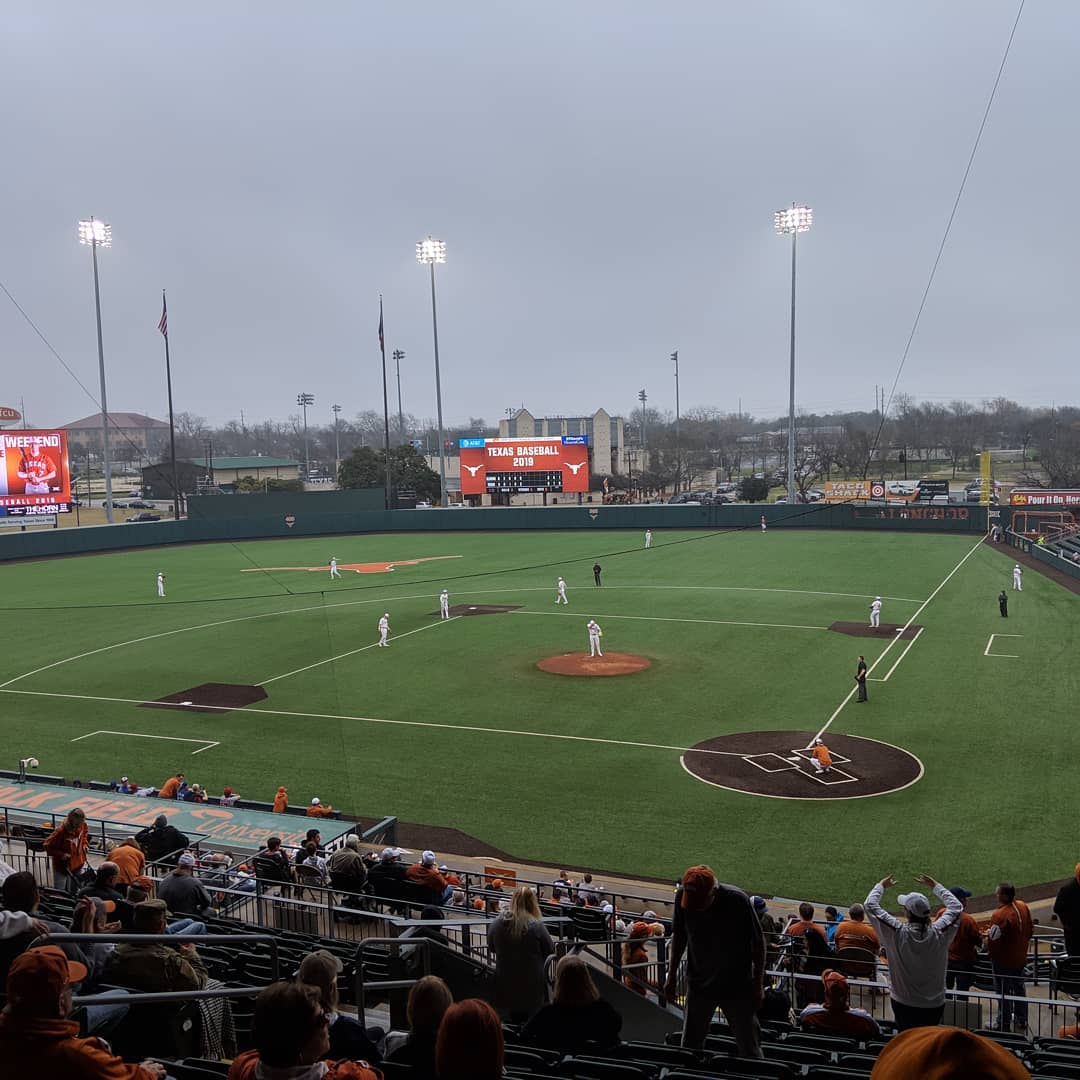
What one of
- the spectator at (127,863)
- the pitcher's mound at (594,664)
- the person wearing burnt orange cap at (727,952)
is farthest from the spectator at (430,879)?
the pitcher's mound at (594,664)

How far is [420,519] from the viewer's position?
74750 millimetres

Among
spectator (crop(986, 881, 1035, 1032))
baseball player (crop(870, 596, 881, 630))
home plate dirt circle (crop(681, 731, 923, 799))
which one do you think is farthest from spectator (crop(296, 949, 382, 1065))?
baseball player (crop(870, 596, 881, 630))

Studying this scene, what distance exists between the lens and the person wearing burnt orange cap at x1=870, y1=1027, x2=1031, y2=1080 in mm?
2338

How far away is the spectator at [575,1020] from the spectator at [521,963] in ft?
3.77

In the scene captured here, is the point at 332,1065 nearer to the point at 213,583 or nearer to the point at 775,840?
the point at 775,840

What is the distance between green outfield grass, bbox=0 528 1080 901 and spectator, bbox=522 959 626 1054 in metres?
9.49

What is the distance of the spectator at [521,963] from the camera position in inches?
261

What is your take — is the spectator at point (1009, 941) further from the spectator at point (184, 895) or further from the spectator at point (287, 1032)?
the spectator at point (287, 1032)

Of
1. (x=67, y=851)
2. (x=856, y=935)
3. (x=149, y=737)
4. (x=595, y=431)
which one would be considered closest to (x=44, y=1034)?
(x=67, y=851)

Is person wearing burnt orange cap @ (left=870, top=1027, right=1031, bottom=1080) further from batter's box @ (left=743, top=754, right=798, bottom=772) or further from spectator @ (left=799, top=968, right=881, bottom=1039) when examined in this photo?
batter's box @ (left=743, top=754, right=798, bottom=772)

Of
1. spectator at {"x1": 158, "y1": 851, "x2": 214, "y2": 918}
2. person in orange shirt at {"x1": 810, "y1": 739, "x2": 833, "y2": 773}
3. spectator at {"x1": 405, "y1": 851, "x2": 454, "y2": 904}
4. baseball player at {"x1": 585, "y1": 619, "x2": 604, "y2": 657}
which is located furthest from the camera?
baseball player at {"x1": 585, "y1": 619, "x2": 604, "y2": 657}

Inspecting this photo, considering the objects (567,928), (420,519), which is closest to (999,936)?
(567,928)

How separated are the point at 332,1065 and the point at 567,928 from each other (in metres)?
5.51

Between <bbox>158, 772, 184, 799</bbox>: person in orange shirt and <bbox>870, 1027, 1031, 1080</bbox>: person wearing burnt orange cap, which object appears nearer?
<bbox>870, 1027, 1031, 1080</bbox>: person wearing burnt orange cap
